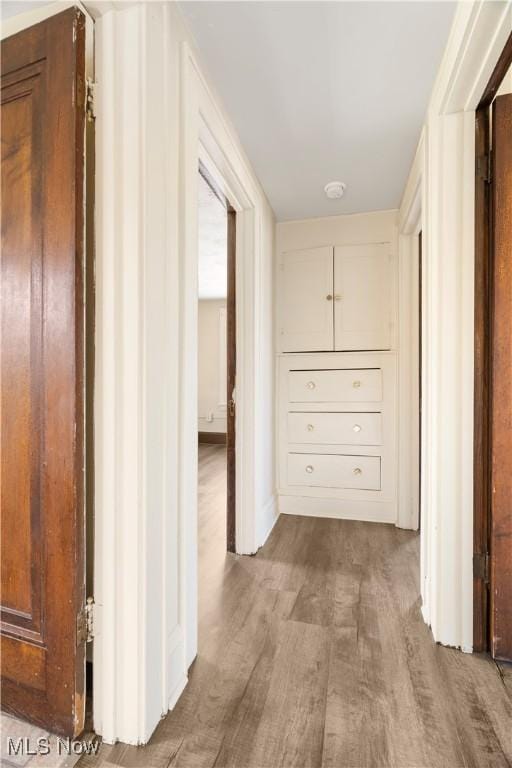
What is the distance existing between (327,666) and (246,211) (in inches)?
86.9

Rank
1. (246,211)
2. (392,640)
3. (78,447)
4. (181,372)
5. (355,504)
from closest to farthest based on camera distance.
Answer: (78,447)
(181,372)
(392,640)
(246,211)
(355,504)

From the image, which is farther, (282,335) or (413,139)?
(282,335)

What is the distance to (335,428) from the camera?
2707 mm

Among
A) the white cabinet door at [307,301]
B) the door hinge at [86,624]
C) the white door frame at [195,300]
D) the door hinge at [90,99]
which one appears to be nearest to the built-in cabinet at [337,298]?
the white cabinet door at [307,301]

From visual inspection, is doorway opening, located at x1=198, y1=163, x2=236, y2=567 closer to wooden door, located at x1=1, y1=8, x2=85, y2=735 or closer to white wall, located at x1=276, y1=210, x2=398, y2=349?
white wall, located at x1=276, y1=210, x2=398, y2=349

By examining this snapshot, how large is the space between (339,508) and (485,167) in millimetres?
2213

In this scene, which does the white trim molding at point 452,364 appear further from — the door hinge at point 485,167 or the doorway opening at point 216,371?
the doorway opening at point 216,371

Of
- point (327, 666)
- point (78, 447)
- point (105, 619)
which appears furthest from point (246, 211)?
point (327, 666)

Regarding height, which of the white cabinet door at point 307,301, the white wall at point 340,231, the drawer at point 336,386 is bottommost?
the drawer at point 336,386

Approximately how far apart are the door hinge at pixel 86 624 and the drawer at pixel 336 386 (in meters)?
2.01

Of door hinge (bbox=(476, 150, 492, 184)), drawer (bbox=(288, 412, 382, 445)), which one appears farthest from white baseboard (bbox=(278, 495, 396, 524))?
Result: door hinge (bbox=(476, 150, 492, 184))

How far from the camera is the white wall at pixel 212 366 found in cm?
591

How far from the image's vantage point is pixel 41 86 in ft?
3.25

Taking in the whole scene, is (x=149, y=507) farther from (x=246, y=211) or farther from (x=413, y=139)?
(x=413, y=139)
